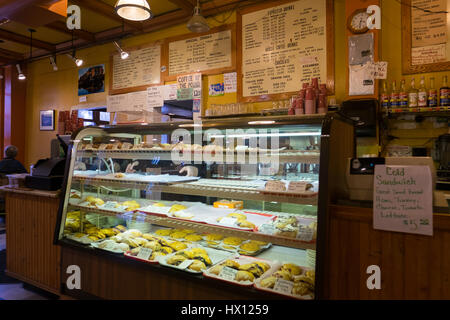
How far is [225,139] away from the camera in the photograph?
263 cm

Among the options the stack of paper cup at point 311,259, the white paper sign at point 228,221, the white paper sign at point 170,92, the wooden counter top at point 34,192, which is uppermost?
the white paper sign at point 170,92

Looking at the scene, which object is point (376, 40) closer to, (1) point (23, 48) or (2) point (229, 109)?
(2) point (229, 109)

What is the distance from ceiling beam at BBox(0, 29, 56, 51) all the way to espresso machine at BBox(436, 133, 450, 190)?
7.93 metres

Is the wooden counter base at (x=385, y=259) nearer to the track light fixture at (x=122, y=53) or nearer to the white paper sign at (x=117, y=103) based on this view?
the track light fixture at (x=122, y=53)

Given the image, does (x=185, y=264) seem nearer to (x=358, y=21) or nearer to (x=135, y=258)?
(x=135, y=258)

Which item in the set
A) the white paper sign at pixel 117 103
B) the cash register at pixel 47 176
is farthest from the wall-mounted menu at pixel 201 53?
the cash register at pixel 47 176

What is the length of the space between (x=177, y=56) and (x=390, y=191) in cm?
452

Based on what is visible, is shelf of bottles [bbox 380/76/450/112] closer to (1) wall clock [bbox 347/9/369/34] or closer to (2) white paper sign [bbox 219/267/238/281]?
(1) wall clock [bbox 347/9/369/34]

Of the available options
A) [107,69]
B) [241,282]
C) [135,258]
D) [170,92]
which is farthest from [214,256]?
[107,69]

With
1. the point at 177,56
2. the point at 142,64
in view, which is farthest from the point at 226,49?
the point at 142,64

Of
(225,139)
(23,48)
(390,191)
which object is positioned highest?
(23,48)

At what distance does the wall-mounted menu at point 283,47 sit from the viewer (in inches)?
163

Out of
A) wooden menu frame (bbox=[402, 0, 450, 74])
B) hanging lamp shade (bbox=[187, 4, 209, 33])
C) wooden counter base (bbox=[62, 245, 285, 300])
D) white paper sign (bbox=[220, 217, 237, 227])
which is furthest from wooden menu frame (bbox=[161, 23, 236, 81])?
wooden counter base (bbox=[62, 245, 285, 300])

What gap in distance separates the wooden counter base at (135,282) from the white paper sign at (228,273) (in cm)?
6
